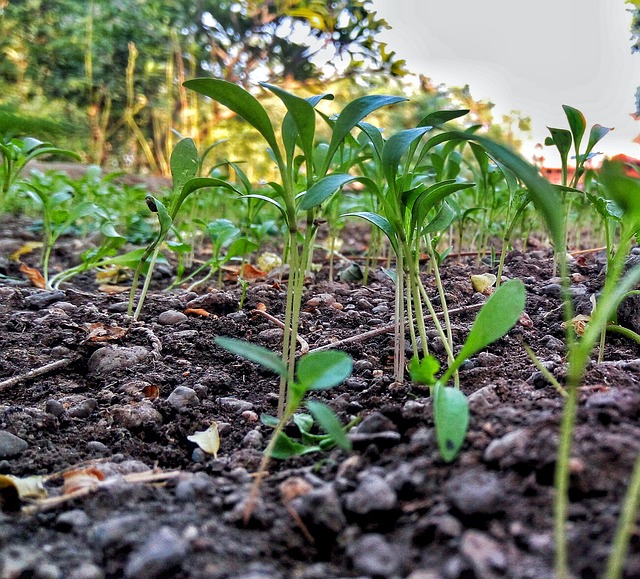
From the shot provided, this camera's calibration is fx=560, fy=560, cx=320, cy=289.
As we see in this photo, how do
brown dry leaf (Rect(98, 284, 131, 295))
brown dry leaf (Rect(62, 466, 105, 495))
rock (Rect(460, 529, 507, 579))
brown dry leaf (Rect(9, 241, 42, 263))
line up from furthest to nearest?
brown dry leaf (Rect(9, 241, 42, 263))
brown dry leaf (Rect(98, 284, 131, 295))
brown dry leaf (Rect(62, 466, 105, 495))
rock (Rect(460, 529, 507, 579))

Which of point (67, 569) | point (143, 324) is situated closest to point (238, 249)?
point (143, 324)

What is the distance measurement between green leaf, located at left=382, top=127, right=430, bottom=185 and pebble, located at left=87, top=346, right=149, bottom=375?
625 mm

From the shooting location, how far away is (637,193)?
56cm

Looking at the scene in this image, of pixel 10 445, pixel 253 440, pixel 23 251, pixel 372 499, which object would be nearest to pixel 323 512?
pixel 372 499

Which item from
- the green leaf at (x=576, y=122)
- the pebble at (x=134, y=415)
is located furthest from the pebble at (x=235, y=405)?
the green leaf at (x=576, y=122)

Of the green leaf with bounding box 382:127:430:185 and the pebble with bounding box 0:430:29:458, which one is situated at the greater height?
the green leaf with bounding box 382:127:430:185

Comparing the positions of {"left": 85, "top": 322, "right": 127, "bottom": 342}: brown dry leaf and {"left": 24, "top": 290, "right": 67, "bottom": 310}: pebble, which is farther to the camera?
{"left": 24, "top": 290, "right": 67, "bottom": 310}: pebble

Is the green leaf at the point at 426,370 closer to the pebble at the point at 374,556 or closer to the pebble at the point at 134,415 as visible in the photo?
the pebble at the point at 374,556

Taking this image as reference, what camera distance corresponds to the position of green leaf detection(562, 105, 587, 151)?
1354 millimetres

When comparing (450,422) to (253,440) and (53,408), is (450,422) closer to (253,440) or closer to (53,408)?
(253,440)

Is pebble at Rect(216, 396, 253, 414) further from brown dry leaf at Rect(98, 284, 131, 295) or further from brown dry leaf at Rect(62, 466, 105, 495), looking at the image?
brown dry leaf at Rect(98, 284, 131, 295)

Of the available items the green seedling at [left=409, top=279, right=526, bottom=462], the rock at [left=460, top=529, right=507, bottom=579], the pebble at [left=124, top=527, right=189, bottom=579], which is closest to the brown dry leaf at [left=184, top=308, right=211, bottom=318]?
the green seedling at [left=409, top=279, right=526, bottom=462]

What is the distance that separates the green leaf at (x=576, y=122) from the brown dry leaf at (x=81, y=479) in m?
1.27

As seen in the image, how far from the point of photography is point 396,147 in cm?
83
